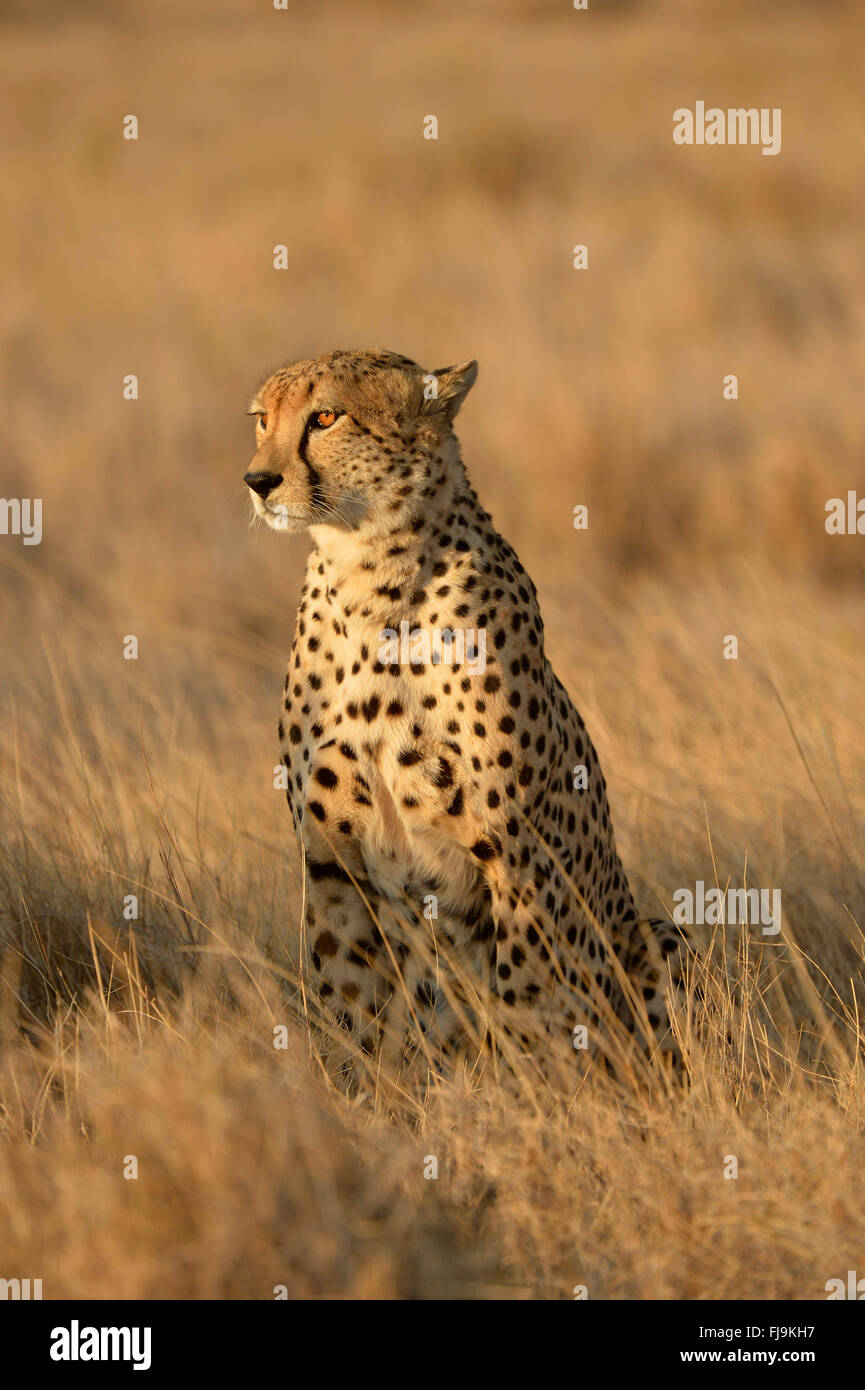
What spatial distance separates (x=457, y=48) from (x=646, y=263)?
11014 millimetres

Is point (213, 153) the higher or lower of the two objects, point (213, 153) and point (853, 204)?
the higher

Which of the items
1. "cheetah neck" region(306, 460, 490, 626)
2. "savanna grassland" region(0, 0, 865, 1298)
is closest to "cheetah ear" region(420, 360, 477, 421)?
"cheetah neck" region(306, 460, 490, 626)

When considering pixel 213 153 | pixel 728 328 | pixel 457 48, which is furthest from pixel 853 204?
pixel 457 48

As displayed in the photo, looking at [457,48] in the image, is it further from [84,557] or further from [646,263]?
[84,557]

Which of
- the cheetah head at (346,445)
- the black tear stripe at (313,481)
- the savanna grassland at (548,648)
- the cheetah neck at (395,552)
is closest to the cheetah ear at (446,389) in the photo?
the cheetah head at (346,445)

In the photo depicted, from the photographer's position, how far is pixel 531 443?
25.8ft

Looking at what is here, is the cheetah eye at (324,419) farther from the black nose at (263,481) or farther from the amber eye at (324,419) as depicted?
the black nose at (263,481)

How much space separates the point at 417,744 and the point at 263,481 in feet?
1.71

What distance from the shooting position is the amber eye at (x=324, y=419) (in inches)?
118

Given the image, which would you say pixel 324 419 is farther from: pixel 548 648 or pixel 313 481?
pixel 548 648

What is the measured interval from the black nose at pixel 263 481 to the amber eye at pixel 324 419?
0.14m

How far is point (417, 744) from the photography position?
9.82ft

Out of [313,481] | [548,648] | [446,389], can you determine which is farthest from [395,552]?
[548,648]

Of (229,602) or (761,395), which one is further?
(761,395)
